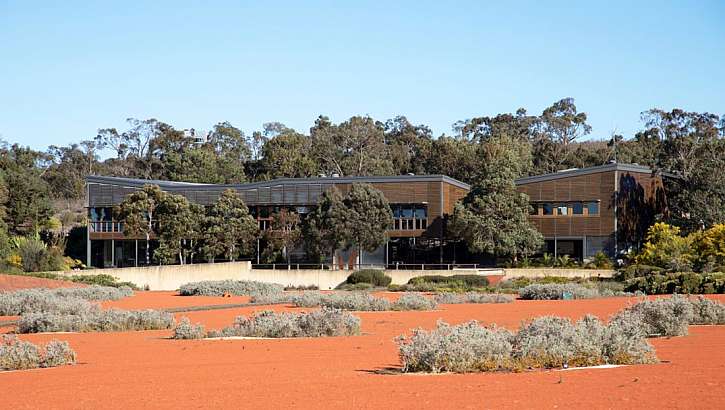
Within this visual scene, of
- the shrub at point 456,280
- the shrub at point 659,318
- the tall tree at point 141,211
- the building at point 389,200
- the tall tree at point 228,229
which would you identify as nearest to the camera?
the shrub at point 659,318

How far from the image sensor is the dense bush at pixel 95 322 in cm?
2466

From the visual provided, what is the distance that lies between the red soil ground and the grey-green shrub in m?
3.82

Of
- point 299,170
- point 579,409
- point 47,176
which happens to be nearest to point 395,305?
point 579,409

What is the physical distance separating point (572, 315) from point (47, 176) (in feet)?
326

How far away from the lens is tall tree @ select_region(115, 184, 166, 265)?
213ft

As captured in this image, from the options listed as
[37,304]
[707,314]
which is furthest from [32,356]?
[707,314]

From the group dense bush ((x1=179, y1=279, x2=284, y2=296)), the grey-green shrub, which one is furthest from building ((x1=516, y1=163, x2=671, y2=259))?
the grey-green shrub

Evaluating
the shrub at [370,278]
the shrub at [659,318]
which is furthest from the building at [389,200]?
the shrub at [659,318]

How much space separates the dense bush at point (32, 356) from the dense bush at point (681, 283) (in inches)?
1159

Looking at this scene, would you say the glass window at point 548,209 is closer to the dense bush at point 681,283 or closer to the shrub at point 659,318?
the dense bush at point 681,283

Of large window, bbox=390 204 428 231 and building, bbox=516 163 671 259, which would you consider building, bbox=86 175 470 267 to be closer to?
large window, bbox=390 204 428 231

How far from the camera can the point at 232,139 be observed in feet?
411

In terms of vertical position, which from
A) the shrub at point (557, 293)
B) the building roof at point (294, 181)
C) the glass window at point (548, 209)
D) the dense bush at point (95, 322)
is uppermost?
the building roof at point (294, 181)

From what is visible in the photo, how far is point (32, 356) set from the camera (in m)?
16.5
